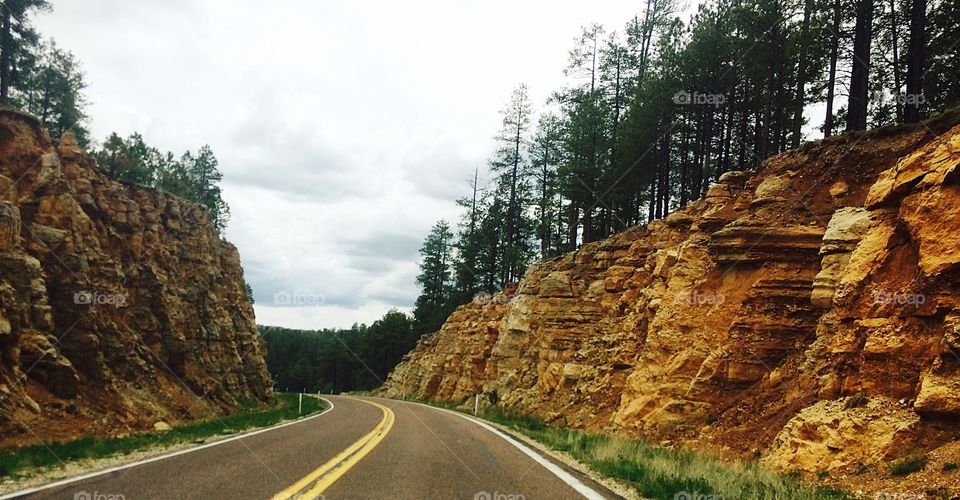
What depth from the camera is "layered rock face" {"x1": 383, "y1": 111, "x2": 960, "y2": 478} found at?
8.23m

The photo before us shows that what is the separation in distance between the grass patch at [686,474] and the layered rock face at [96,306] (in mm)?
13172

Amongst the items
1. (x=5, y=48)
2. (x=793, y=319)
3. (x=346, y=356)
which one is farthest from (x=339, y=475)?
(x=346, y=356)

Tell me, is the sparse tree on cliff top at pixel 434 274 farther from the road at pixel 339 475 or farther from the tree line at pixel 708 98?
the road at pixel 339 475

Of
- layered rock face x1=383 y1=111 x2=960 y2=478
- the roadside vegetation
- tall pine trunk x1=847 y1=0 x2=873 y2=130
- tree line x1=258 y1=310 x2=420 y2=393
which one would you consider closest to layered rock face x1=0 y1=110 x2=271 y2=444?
the roadside vegetation

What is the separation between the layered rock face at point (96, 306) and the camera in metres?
15.1

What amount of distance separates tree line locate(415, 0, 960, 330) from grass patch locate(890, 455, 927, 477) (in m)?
14.4

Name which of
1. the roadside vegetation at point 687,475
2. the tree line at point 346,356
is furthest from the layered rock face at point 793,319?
the tree line at point 346,356

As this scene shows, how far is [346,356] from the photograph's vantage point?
335 ft

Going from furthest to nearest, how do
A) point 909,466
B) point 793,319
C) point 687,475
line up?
point 793,319
point 687,475
point 909,466

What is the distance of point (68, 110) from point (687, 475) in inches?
2008

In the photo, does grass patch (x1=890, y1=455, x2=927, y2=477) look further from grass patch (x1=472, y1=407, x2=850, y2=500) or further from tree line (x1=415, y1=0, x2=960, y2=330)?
tree line (x1=415, y1=0, x2=960, y2=330)

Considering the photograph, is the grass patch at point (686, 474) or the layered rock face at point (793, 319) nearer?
the grass patch at point (686, 474)

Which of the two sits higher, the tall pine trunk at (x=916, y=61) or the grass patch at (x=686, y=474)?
the tall pine trunk at (x=916, y=61)

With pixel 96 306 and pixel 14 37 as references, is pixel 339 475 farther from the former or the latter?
pixel 14 37
